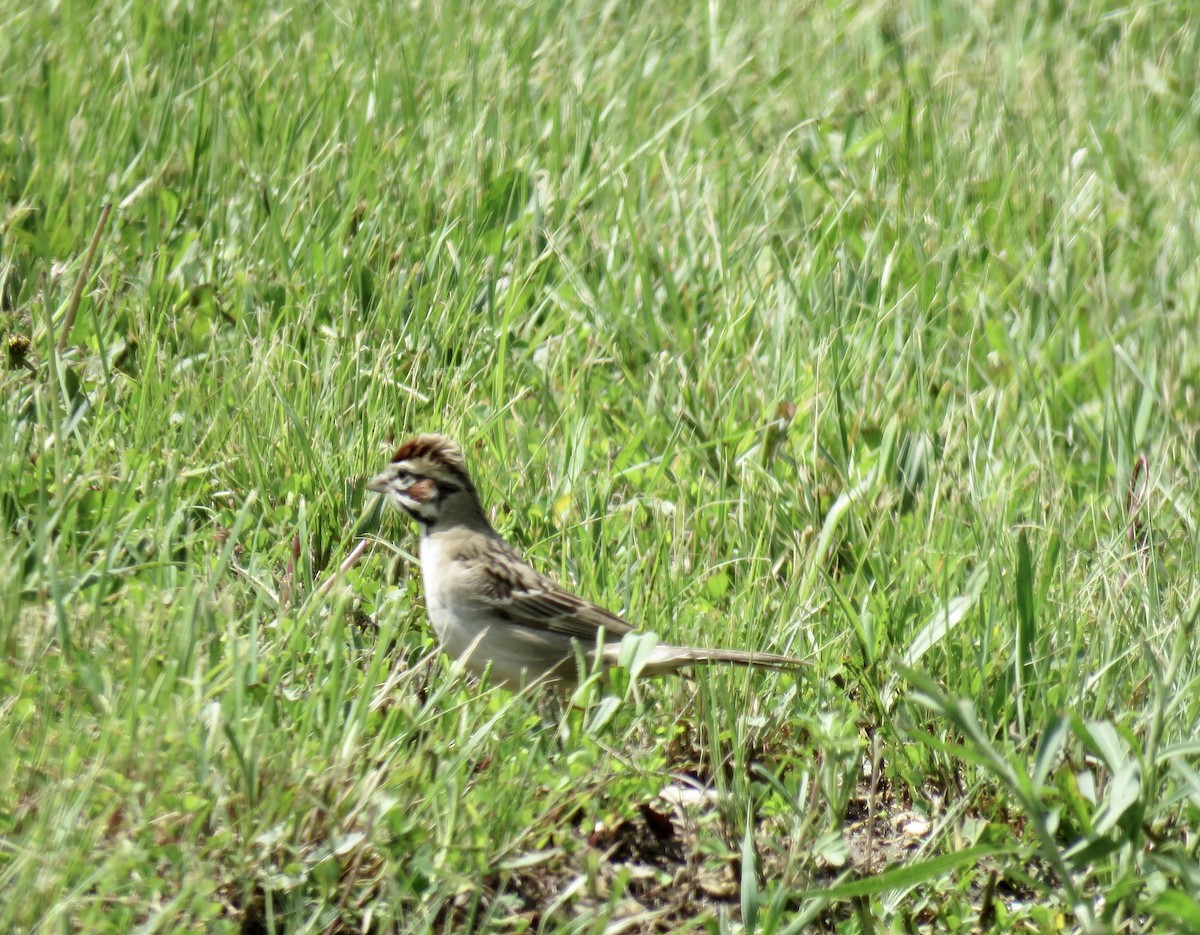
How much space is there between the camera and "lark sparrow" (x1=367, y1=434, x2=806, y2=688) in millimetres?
4355

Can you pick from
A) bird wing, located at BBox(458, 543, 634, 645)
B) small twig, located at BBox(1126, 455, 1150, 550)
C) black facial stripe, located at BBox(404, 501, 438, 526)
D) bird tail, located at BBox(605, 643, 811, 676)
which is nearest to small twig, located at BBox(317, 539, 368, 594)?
black facial stripe, located at BBox(404, 501, 438, 526)

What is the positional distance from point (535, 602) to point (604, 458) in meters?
0.76

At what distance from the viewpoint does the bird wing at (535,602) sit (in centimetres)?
445

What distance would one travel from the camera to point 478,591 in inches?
172

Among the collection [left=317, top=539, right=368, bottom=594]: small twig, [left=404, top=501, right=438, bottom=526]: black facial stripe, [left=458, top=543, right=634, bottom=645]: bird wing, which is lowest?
[left=458, top=543, right=634, bottom=645]: bird wing

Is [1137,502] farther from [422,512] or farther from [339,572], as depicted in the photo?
[339,572]

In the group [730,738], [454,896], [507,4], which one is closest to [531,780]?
[454,896]

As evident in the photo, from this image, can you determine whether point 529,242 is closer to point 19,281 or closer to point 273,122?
point 273,122

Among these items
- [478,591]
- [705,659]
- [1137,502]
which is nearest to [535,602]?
[478,591]

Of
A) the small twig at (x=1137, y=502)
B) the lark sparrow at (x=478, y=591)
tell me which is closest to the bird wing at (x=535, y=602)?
the lark sparrow at (x=478, y=591)

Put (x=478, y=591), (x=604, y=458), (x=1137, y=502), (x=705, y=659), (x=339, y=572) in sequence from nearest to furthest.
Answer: (x=339, y=572)
(x=705, y=659)
(x=478, y=591)
(x=1137, y=502)
(x=604, y=458)

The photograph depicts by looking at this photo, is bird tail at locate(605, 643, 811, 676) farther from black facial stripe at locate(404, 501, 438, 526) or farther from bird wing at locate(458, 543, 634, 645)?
black facial stripe at locate(404, 501, 438, 526)

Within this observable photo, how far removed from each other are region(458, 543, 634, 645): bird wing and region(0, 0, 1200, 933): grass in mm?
140

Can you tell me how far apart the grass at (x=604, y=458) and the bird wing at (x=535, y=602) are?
0.14 meters
